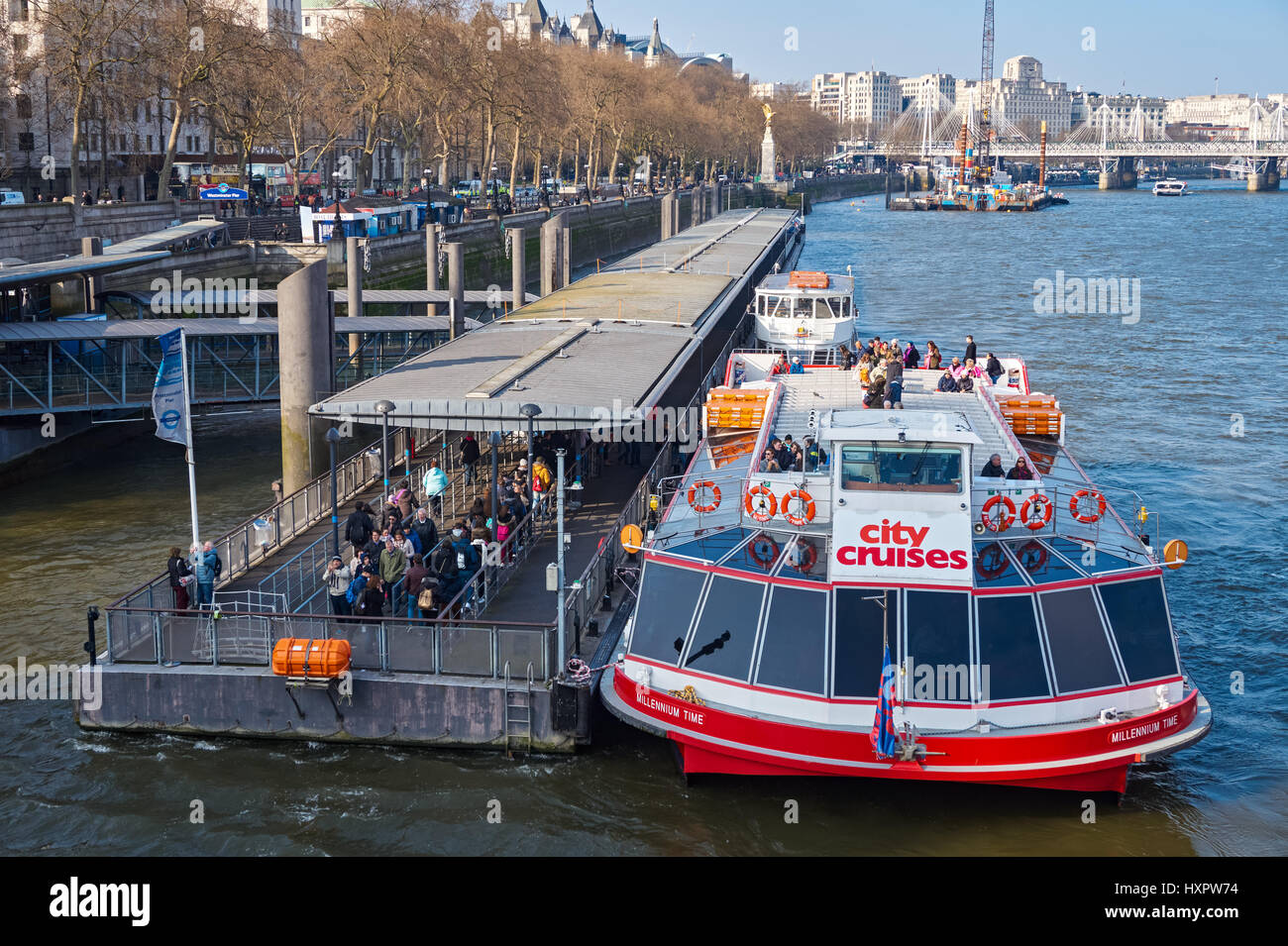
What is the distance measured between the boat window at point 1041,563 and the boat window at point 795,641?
8.53 ft

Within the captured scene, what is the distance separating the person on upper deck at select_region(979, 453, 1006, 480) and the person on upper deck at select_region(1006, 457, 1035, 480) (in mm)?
130

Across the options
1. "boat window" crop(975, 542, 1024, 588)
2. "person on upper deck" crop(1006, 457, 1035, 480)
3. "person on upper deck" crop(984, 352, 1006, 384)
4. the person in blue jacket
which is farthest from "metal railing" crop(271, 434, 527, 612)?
"person on upper deck" crop(984, 352, 1006, 384)

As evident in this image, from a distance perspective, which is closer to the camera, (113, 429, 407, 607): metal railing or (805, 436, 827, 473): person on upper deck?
(113, 429, 407, 607): metal railing

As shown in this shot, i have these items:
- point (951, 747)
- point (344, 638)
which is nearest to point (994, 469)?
point (951, 747)

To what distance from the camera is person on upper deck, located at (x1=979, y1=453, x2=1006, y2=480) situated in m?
20.0

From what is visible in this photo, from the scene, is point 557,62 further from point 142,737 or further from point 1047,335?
point 142,737

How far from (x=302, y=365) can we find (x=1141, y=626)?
1659 centimetres

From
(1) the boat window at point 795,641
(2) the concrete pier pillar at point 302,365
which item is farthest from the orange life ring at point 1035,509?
(2) the concrete pier pillar at point 302,365

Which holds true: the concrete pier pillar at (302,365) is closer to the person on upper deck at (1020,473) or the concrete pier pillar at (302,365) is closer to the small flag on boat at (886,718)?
the person on upper deck at (1020,473)

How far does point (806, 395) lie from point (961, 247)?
96644 millimetres

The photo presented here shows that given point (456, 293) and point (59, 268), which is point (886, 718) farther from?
point (59, 268)

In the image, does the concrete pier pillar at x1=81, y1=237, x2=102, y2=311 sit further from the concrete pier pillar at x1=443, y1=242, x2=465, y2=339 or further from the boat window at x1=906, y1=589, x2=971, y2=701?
the boat window at x1=906, y1=589, x2=971, y2=701

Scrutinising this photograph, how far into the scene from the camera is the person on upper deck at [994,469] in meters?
20.0
